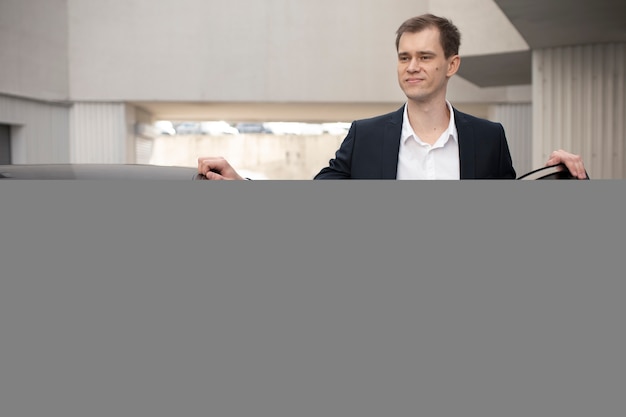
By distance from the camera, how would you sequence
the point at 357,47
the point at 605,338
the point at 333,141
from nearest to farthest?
the point at 605,338 < the point at 357,47 < the point at 333,141

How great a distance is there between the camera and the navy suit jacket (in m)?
2.57

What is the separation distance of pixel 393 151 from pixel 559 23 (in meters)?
8.40

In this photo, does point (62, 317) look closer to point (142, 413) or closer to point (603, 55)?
point (142, 413)

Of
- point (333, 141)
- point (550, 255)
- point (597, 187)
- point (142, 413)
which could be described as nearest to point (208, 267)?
point (142, 413)

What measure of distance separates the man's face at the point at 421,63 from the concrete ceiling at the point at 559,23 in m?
6.90

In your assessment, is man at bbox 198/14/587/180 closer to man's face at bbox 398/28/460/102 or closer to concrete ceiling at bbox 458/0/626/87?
man's face at bbox 398/28/460/102

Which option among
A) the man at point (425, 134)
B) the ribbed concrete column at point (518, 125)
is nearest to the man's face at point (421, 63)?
the man at point (425, 134)

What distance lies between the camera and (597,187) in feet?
4.72

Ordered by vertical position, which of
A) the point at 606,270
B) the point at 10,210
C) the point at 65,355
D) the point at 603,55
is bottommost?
the point at 65,355

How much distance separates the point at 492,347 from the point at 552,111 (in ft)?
36.8

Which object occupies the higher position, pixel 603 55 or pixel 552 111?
pixel 603 55

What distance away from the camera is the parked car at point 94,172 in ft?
9.45

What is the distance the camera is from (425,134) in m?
2.59

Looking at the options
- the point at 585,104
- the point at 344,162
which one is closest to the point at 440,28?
the point at 344,162
